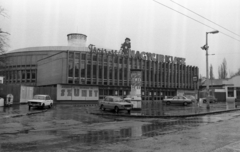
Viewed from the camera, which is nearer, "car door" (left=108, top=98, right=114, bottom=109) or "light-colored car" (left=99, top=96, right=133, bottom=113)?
→ "light-colored car" (left=99, top=96, right=133, bottom=113)

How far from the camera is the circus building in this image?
142 feet

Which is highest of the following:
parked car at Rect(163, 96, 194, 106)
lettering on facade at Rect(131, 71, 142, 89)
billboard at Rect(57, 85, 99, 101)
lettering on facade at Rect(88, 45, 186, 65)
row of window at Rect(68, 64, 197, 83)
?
lettering on facade at Rect(88, 45, 186, 65)

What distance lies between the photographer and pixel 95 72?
4641cm

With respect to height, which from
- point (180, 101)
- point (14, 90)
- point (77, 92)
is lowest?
point (180, 101)

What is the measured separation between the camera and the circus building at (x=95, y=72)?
4328cm

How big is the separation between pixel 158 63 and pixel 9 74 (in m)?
42.6

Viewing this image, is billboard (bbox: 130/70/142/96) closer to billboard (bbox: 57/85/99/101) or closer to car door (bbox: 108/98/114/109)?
car door (bbox: 108/98/114/109)

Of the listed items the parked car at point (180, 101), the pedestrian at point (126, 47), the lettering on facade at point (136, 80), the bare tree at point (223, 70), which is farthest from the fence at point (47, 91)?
the bare tree at point (223, 70)

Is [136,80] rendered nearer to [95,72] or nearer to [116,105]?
[116,105]

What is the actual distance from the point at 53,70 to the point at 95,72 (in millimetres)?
8258

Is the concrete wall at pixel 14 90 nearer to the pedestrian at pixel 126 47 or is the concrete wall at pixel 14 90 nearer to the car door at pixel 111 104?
the car door at pixel 111 104

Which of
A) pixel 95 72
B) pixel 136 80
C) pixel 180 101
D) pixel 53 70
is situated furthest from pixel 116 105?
pixel 53 70

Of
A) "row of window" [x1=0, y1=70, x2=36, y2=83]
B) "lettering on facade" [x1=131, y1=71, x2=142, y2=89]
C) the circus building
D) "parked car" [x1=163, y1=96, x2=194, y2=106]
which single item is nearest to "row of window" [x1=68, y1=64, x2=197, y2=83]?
the circus building

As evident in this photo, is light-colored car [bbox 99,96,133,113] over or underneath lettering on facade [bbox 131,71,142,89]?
underneath
